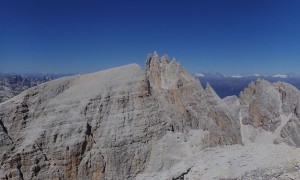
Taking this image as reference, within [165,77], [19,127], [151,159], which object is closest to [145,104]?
[151,159]

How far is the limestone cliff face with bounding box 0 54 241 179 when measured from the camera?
105 ft

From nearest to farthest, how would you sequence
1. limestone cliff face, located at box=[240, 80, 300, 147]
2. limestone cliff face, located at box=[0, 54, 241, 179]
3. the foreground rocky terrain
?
the foreground rocky terrain, limestone cliff face, located at box=[0, 54, 241, 179], limestone cliff face, located at box=[240, 80, 300, 147]

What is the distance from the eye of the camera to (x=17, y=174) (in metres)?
30.6

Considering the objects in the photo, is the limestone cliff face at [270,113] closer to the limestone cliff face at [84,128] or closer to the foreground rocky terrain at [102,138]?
the foreground rocky terrain at [102,138]

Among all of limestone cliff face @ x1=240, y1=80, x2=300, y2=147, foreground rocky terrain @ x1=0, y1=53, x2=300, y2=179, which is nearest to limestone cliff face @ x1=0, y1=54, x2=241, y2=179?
foreground rocky terrain @ x1=0, y1=53, x2=300, y2=179

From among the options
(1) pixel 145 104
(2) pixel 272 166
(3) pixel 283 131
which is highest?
(1) pixel 145 104

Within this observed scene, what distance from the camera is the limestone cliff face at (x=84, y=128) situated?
105 ft

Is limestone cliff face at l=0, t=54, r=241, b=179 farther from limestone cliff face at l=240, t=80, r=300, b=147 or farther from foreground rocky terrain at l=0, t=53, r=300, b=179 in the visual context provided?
limestone cliff face at l=240, t=80, r=300, b=147

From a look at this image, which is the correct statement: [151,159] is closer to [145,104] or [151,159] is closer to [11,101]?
[145,104]

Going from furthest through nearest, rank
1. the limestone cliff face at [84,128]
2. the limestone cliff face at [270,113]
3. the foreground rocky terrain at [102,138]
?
the limestone cliff face at [270,113]
the limestone cliff face at [84,128]
the foreground rocky terrain at [102,138]

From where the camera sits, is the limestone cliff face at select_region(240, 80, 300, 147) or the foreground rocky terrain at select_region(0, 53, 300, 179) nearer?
the foreground rocky terrain at select_region(0, 53, 300, 179)

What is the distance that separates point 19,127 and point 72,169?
6131 mm

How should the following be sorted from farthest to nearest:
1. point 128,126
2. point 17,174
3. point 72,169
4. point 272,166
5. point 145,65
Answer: point 145,65 < point 128,126 < point 72,169 < point 17,174 < point 272,166

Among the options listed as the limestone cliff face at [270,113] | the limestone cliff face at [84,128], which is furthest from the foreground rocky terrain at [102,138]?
the limestone cliff face at [270,113]
